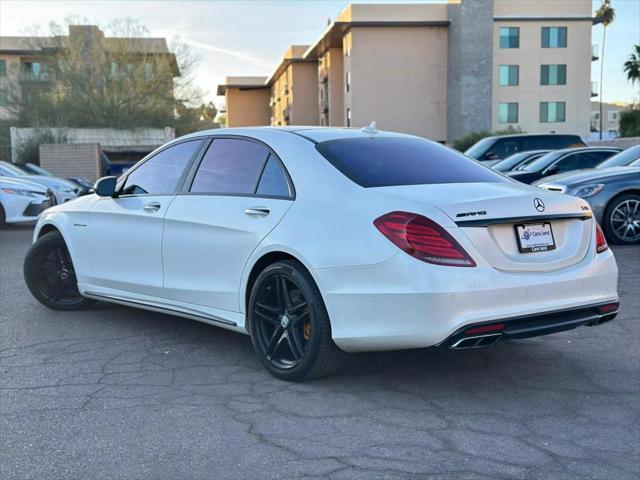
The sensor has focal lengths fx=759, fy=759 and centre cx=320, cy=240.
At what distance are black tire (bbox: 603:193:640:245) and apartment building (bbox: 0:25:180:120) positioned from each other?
35.1 meters

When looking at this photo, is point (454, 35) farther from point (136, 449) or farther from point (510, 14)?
point (136, 449)

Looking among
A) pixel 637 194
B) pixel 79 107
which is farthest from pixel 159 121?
pixel 637 194

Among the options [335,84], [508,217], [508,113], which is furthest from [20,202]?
[335,84]

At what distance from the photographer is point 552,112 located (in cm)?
5741

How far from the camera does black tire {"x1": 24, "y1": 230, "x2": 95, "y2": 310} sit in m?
6.75

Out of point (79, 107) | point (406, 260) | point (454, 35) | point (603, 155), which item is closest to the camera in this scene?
point (406, 260)

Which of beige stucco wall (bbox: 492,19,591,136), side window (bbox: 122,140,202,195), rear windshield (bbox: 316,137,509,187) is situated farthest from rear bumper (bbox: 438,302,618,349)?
beige stucco wall (bbox: 492,19,591,136)

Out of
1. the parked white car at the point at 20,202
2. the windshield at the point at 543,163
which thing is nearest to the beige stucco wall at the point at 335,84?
the windshield at the point at 543,163

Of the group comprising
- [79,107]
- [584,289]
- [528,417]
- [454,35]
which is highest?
[454,35]

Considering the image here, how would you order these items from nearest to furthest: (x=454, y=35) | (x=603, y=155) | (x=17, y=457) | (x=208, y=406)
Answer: (x=17, y=457), (x=208, y=406), (x=603, y=155), (x=454, y=35)

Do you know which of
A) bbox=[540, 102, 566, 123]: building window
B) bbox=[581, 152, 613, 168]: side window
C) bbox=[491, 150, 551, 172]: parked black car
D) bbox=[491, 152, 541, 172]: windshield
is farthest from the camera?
bbox=[540, 102, 566, 123]: building window

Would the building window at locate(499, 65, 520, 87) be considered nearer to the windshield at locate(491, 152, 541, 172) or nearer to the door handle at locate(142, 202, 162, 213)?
the windshield at locate(491, 152, 541, 172)

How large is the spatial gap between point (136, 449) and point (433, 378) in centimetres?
192

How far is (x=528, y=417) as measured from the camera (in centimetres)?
403
